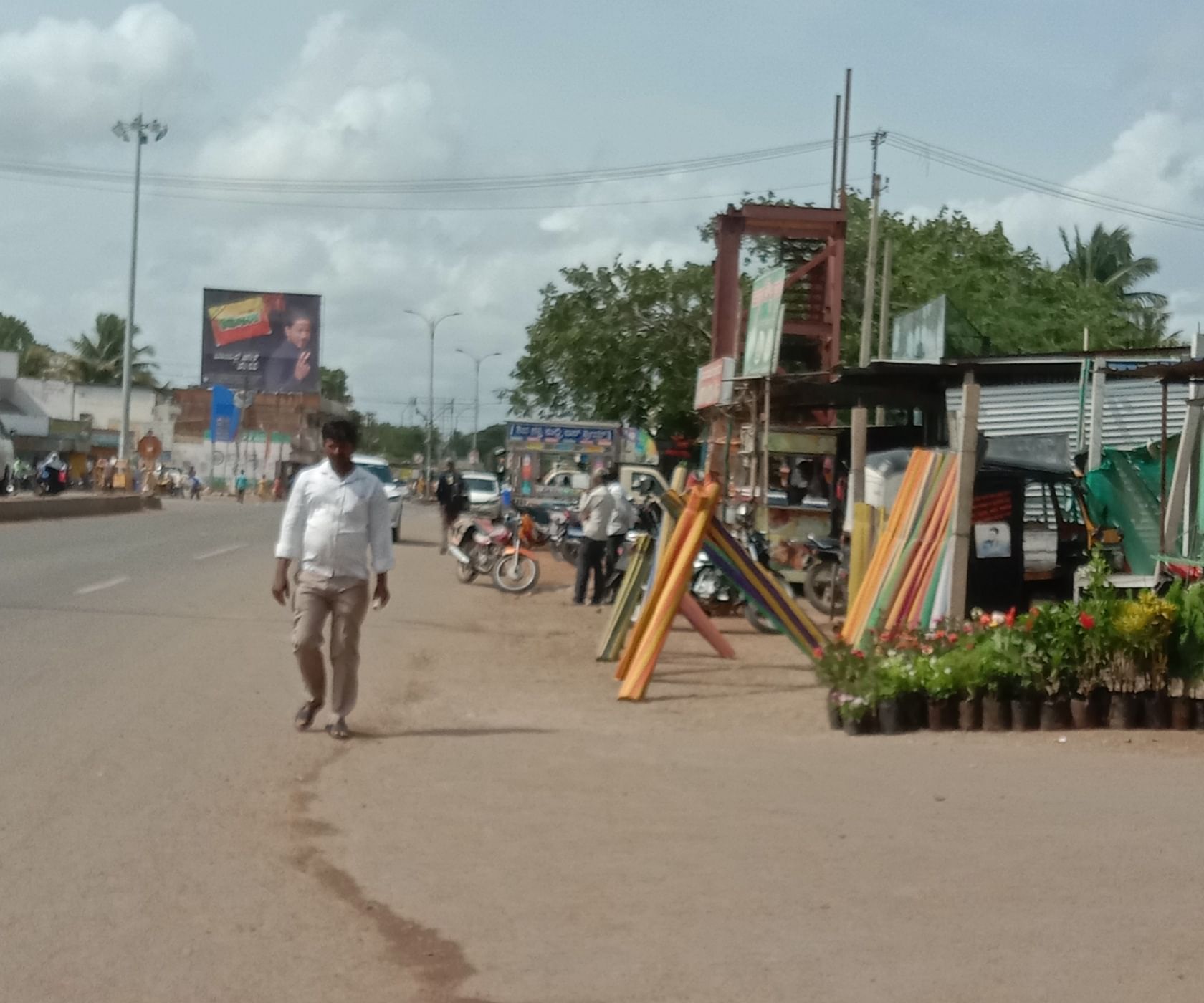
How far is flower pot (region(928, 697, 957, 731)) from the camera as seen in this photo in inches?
396

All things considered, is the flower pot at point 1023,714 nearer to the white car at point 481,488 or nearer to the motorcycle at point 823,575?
the motorcycle at point 823,575

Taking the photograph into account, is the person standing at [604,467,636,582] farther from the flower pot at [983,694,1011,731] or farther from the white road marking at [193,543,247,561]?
the flower pot at [983,694,1011,731]

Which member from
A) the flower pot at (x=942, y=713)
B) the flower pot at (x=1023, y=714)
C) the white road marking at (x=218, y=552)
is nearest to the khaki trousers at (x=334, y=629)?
the flower pot at (x=942, y=713)

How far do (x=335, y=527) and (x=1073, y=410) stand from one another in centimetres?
1397

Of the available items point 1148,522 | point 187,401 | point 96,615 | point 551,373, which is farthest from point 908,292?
point 187,401

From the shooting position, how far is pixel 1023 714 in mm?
9875

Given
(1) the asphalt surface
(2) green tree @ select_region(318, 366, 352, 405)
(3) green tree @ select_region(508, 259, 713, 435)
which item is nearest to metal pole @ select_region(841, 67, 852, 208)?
(3) green tree @ select_region(508, 259, 713, 435)

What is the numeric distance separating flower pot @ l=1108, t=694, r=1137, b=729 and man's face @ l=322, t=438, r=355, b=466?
483cm

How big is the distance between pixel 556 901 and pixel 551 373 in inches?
1661

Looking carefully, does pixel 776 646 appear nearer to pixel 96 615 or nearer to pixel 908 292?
pixel 96 615

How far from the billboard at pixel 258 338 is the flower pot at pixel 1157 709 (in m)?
63.7

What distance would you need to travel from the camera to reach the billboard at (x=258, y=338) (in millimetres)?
70812

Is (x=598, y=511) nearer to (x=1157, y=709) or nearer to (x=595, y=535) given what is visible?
(x=595, y=535)

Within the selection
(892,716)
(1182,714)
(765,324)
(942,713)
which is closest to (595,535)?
(765,324)
